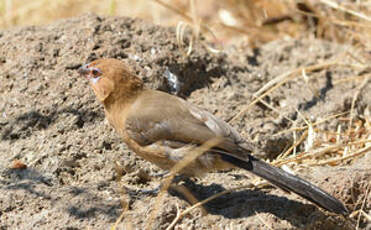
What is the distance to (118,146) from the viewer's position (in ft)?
15.2

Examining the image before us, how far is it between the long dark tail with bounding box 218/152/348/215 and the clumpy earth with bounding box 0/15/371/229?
210 millimetres

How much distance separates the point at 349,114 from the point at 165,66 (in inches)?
74.4

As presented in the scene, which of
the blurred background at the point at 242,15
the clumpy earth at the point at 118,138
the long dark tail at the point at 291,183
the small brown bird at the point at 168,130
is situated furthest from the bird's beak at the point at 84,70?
the blurred background at the point at 242,15

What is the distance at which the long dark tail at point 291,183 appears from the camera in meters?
3.82

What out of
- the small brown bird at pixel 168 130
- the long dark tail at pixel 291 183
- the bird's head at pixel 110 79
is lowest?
the long dark tail at pixel 291 183

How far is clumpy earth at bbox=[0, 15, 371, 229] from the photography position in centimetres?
393

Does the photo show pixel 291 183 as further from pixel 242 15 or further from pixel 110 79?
pixel 242 15

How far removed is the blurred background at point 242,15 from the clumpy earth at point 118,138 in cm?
78

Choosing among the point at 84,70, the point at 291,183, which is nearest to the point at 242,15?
the point at 84,70

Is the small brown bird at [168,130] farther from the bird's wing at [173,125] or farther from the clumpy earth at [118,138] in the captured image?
the clumpy earth at [118,138]

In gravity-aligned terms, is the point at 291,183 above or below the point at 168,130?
below

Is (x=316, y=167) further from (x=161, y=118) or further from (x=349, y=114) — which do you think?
Result: (x=161, y=118)

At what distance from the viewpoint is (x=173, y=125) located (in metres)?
4.29

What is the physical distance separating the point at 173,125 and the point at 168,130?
5 centimetres
